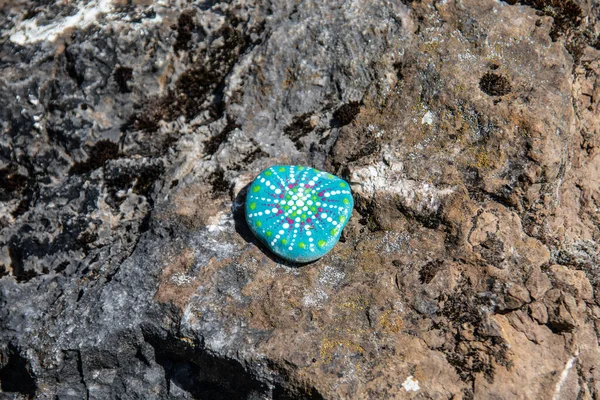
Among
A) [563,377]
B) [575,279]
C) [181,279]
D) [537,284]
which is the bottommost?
[563,377]

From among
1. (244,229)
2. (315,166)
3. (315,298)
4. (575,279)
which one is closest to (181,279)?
(244,229)

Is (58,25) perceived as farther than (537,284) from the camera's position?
Yes

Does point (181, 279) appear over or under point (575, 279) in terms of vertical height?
over

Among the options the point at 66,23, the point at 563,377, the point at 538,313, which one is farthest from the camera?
the point at 66,23

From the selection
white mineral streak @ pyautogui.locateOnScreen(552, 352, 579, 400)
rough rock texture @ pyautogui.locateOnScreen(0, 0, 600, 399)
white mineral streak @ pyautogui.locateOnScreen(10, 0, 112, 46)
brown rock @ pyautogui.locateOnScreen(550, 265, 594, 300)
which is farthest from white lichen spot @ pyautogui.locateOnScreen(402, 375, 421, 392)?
white mineral streak @ pyautogui.locateOnScreen(10, 0, 112, 46)

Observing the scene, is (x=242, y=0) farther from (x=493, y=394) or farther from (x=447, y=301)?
(x=493, y=394)

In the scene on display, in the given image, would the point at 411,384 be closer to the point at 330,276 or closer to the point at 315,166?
the point at 330,276

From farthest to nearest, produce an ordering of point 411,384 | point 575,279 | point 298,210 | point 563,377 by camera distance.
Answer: point 575,279 → point 298,210 → point 563,377 → point 411,384

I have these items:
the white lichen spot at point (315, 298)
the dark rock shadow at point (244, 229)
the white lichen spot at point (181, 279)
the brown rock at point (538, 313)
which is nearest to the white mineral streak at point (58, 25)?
the dark rock shadow at point (244, 229)
